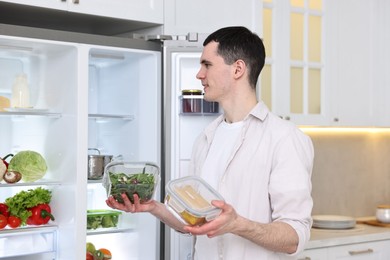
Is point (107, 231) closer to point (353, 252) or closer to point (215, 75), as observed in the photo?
point (215, 75)

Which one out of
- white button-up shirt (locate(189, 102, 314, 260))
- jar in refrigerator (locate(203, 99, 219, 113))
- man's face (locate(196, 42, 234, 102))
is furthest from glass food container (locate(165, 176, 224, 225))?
jar in refrigerator (locate(203, 99, 219, 113))

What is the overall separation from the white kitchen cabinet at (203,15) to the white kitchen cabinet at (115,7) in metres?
0.06

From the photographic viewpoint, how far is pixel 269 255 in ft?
6.80

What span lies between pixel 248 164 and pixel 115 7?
112 centimetres

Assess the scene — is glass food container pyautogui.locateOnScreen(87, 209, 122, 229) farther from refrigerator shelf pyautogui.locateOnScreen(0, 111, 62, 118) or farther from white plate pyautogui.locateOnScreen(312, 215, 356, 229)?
white plate pyautogui.locateOnScreen(312, 215, 356, 229)

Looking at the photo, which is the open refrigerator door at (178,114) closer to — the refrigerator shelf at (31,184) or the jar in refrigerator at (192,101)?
the jar in refrigerator at (192,101)

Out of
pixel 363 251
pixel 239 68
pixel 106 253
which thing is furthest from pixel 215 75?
pixel 363 251

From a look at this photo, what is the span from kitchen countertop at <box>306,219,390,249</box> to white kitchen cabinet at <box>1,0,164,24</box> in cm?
136

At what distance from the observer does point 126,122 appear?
3.05m

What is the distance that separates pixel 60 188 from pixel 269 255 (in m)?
1.08

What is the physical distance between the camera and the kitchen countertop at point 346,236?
11.2 feet

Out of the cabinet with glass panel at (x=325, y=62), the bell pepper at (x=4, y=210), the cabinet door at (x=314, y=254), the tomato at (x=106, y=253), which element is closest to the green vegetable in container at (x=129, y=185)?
the bell pepper at (x=4, y=210)

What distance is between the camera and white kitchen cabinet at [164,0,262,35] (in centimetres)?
303

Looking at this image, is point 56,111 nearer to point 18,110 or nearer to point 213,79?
point 18,110
